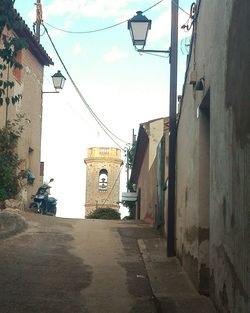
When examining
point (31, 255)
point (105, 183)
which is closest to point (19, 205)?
point (31, 255)

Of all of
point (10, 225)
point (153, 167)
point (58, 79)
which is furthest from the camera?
point (58, 79)

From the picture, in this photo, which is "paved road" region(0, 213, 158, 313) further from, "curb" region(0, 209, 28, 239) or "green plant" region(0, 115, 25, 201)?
"green plant" region(0, 115, 25, 201)

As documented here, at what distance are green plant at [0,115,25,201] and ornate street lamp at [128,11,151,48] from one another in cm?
667

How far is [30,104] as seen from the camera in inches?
853

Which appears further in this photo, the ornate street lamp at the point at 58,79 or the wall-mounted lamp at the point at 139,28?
the ornate street lamp at the point at 58,79

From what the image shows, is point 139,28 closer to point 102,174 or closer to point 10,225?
point 10,225

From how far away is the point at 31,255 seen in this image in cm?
1036

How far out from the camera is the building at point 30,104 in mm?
20250

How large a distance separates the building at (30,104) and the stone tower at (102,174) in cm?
3375

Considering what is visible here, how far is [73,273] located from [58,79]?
11.5 m

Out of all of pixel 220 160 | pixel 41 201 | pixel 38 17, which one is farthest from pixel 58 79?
pixel 220 160

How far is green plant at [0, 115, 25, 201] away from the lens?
16.9 meters

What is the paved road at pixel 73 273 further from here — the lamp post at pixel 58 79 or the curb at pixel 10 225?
the lamp post at pixel 58 79

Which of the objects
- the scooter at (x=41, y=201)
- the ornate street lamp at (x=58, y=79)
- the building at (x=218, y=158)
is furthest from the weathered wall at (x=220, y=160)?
the scooter at (x=41, y=201)
